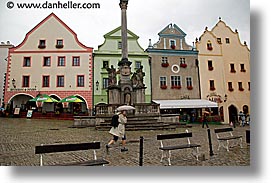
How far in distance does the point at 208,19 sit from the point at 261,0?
1.12m

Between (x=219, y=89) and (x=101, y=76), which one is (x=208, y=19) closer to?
(x=219, y=89)

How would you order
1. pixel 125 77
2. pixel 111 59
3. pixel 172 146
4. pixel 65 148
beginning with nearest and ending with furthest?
pixel 65 148
pixel 172 146
pixel 125 77
pixel 111 59

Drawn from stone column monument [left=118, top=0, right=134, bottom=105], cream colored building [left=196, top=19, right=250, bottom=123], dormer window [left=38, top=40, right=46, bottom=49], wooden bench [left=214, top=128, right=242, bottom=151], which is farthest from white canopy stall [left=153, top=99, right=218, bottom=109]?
dormer window [left=38, top=40, right=46, bottom=49]

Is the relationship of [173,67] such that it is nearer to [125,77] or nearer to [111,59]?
[125,77]

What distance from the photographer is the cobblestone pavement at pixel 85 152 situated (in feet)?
11.6

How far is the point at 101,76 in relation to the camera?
8094mm

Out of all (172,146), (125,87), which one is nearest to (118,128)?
(172,146)

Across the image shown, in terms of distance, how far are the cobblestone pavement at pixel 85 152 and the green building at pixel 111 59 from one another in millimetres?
1862

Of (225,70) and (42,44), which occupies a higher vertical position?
(42,44)

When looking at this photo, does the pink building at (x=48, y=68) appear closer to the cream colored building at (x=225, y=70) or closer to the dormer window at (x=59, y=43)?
the dormer window at (x=59, y=43)

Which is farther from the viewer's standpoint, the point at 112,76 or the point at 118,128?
the point at 112,76

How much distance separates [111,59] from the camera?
31.8 ft

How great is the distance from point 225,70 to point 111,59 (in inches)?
206

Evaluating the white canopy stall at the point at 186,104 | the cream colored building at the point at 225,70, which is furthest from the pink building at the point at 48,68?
the cream colored building at the point at 225,70
